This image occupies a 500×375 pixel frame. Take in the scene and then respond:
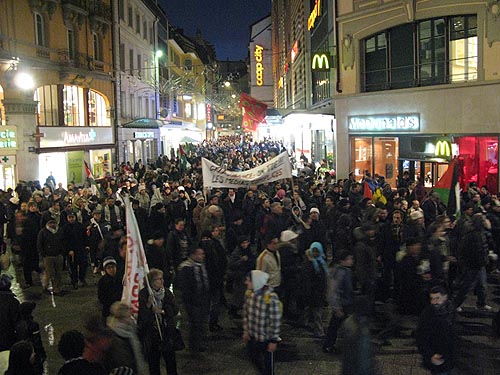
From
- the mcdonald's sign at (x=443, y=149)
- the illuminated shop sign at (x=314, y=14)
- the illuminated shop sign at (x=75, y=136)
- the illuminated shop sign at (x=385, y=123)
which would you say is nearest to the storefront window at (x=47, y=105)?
the illuminated shop sign at (x=75, y=136)

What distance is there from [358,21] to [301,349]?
57.0ft

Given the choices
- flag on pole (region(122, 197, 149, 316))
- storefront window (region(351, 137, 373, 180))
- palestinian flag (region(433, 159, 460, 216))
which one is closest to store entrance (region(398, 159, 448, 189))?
storefront window (region(351, 137, 373, 180))

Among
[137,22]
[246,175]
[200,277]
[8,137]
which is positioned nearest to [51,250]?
[200,277]

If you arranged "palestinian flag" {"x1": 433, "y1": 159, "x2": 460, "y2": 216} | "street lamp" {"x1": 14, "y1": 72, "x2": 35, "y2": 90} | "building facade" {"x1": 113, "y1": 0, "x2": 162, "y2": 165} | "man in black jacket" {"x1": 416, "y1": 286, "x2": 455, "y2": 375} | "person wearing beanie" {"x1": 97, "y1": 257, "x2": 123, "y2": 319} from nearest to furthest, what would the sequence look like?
"man in black jacket" {"x1": 416, "y1": 286, "x2": 455, "y2": 375} → "person wearing beanie" {"x1": 97, "y1": 257, "x2": 123, "y2": 319} → "palestinian flag" {"x1": 433, "y1": 159, "x2": 460, "y2": 216} → "street lamp" {"x1": 14, "y1": 72, "x2": 35, "y2": 90} → "building facade" {"x1": 113, "y1": 0, "x2": 162, "y2": 165}

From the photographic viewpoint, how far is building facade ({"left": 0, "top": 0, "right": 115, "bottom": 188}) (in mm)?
22297

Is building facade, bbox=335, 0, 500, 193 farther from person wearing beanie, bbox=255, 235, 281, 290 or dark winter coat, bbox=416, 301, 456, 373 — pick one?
dark winter coat, bbox=416, 301, 456, 373

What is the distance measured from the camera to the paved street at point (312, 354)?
7273mm

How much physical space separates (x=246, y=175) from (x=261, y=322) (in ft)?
26.7

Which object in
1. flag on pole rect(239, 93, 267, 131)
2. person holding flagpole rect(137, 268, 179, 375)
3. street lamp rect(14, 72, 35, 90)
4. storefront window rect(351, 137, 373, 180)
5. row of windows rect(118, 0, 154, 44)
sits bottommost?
person holding flagpole rect(137, 268, 179, 375)

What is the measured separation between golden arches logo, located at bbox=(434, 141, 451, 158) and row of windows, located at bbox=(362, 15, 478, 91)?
2.17 meters

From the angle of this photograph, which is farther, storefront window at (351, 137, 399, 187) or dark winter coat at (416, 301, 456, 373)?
storefront window at (351, 137, 399, 187)

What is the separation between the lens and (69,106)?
2806 cm

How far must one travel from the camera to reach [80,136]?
2816cm

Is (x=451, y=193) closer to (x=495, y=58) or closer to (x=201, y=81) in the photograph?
(x=495, y=58)
